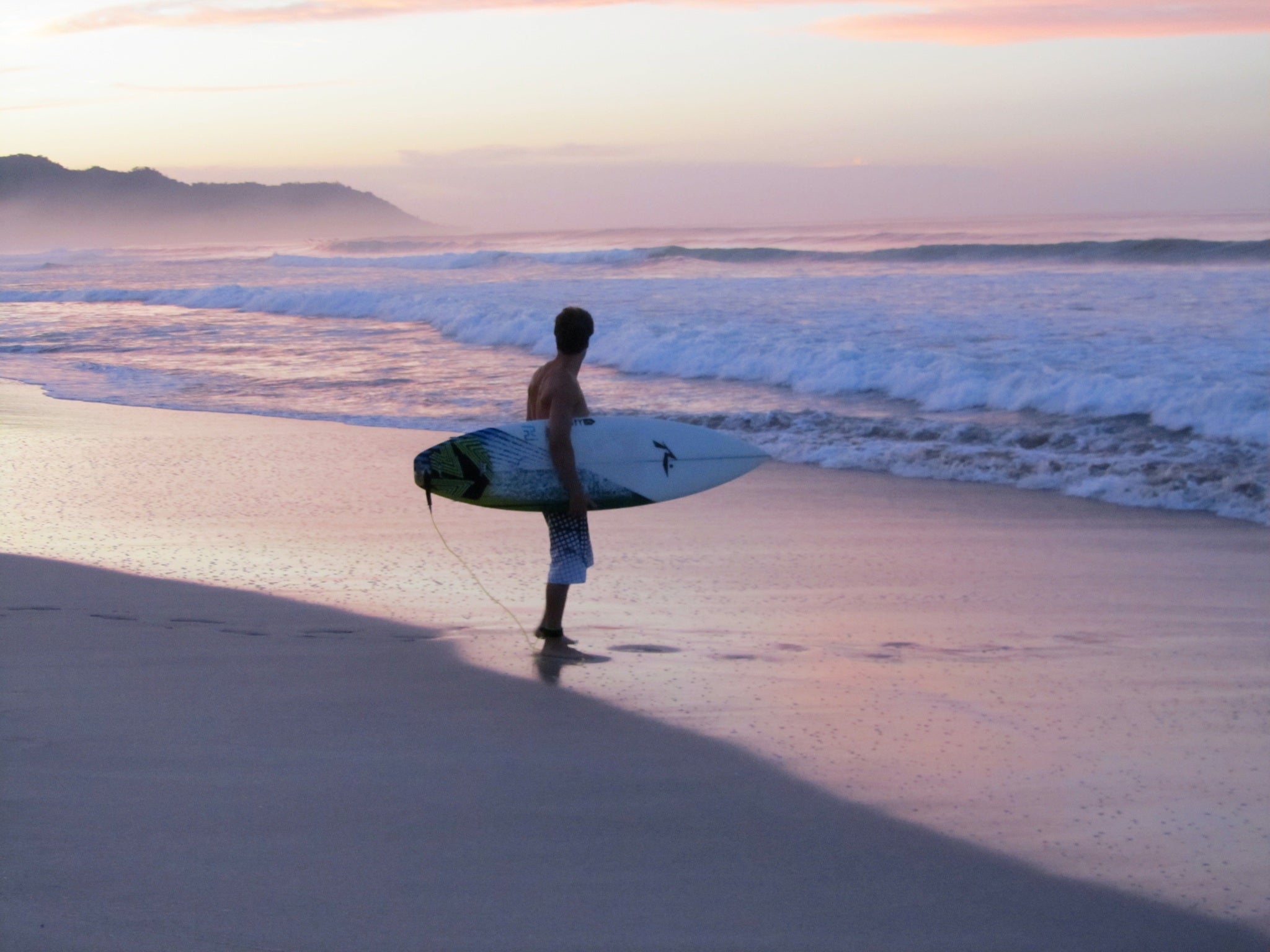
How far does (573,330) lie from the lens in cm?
423

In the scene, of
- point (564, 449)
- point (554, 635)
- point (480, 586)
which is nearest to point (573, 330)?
point (564, 449)

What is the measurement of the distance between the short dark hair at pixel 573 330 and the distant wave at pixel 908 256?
23.5 meters

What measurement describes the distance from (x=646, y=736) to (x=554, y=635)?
0.96 m

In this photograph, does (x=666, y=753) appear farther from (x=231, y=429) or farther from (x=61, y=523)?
(x=231, y=429)

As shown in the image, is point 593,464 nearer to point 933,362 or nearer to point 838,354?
point 933,362

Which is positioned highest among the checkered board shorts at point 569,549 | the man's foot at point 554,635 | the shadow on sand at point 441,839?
the checkered board shorts at point 569,549

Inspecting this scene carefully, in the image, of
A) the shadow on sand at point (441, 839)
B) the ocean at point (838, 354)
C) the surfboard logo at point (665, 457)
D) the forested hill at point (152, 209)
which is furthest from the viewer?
the forested hill at point (152, 209)

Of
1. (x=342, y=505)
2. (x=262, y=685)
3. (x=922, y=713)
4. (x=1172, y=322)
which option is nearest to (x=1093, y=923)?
(x=922, y=713)

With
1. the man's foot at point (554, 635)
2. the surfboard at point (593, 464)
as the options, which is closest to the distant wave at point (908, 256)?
the surfboard at point (593, 464)

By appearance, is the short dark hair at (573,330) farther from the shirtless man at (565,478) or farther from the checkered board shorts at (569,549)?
the checkered board shorts at (569,549)

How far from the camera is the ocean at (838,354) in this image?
8352mm

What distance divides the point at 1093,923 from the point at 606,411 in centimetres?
844

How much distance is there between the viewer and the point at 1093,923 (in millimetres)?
2496

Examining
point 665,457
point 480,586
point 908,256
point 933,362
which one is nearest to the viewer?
point 480,586
